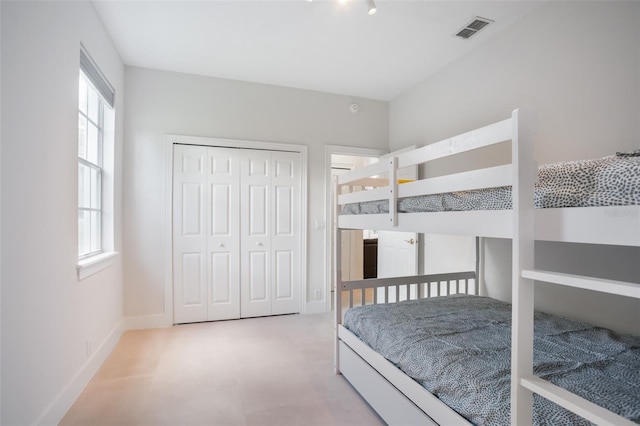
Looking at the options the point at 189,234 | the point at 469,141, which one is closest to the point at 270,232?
the point at 189,234

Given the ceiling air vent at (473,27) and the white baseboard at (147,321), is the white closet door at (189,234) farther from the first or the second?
the ceiling air vent at (473,27)

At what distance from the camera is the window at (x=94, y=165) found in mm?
2404

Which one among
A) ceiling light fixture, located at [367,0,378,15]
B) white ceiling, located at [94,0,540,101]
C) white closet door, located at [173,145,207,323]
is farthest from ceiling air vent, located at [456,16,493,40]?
white closet door, located at [173,145,207,323]

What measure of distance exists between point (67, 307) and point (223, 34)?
7.59 feet

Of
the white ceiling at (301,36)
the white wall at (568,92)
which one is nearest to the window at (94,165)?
the white ceiling at (301,36)

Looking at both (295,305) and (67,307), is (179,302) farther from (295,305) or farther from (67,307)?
(67,307)

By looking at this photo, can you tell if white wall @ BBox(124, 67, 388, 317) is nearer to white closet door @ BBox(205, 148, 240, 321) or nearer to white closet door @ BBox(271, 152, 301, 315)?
white closet door @ BBox(271, 152, 301, 315)

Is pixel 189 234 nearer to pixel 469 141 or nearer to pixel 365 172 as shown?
pixel 365 172

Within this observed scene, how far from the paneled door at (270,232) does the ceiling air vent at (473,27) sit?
204 cm

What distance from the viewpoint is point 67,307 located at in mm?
1931

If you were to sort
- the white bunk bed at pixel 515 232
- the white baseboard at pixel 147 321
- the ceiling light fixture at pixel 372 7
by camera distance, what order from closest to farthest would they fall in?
the white bunk bed at pixel 515 232 < the ceiling light fixture at pixel 372 7 < the white baseboard at pixel 147 321

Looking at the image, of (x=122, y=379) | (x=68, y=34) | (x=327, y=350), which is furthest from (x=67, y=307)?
(x=327, y=350)

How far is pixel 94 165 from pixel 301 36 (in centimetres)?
207

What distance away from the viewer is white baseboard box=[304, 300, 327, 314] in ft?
12.6
